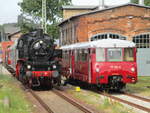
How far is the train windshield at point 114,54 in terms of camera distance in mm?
18688

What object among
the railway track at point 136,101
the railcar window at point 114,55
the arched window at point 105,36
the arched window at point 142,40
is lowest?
the railway track at point 136,101

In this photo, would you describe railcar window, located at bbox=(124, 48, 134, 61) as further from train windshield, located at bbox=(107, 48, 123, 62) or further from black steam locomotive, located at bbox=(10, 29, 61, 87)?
black steam locomotive, located at bbox=(10, 29, 61, 87)

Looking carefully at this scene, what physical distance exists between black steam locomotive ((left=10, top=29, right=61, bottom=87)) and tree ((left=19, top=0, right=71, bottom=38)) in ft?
139

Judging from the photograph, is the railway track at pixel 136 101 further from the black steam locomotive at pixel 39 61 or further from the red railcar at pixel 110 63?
the black steam locomotive at pixel 39 61

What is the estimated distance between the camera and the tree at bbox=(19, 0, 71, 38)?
212 ft

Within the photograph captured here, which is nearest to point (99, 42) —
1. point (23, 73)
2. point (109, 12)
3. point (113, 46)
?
point (113, 46)

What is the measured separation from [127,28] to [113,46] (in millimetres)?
15853

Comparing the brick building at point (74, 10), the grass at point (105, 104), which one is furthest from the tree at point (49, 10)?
the grass at point (105, 104)

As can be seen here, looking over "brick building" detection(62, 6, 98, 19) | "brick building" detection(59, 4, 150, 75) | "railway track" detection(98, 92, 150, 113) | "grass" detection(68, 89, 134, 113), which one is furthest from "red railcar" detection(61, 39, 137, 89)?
"brick building" detection(62, 6, 98, 19)

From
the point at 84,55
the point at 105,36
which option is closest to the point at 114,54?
the point at 84,55

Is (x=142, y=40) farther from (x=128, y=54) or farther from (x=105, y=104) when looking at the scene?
(x=105, y=104)

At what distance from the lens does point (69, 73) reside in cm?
2370

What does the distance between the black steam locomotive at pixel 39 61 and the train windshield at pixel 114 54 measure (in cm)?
313

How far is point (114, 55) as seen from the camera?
1881 centimetres
